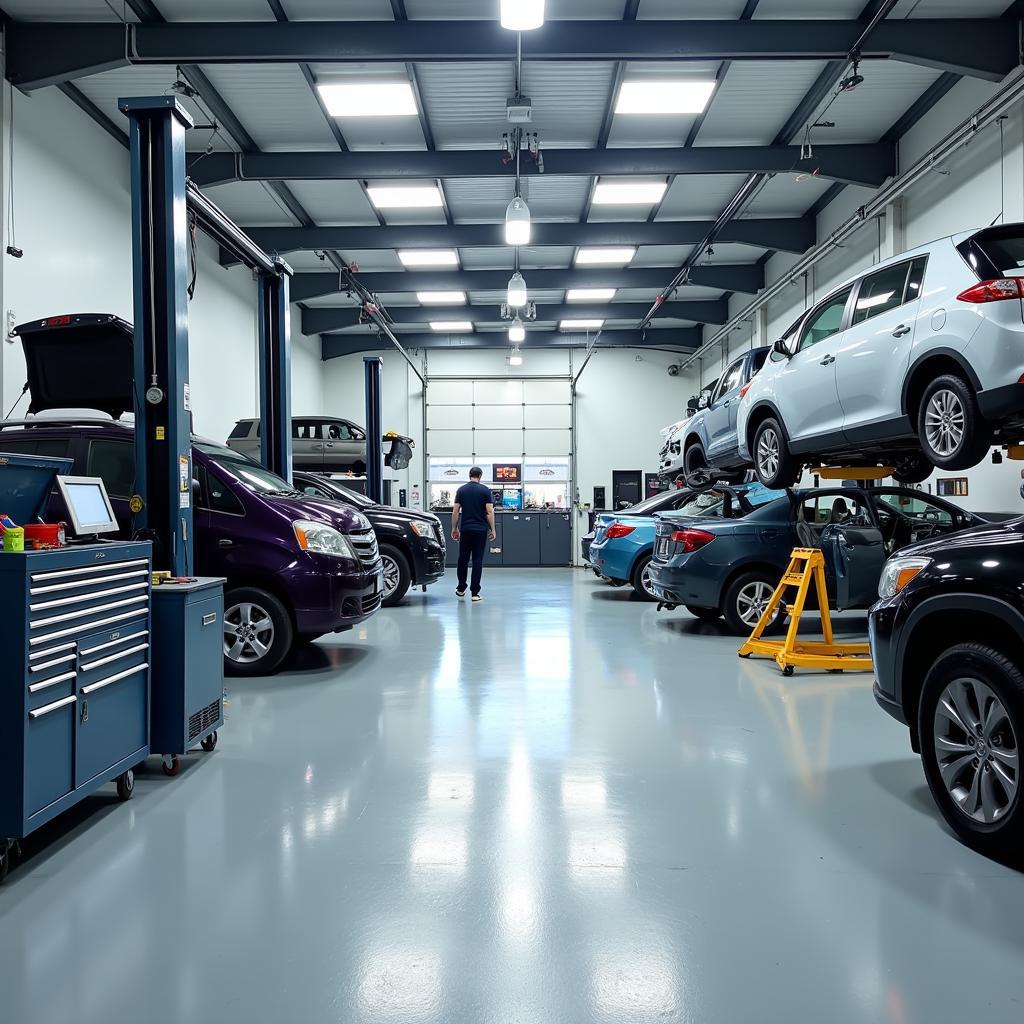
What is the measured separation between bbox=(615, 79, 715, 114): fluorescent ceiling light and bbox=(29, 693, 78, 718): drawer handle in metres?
7.72

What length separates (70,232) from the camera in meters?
7.75

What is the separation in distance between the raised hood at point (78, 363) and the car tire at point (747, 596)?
17.2 feet

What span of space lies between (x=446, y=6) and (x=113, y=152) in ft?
14.7

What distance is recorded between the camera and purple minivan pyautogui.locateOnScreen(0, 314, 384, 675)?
5.20 metres

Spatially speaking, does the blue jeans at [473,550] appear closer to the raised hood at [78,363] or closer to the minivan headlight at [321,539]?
the minivan headlight at [321,539]

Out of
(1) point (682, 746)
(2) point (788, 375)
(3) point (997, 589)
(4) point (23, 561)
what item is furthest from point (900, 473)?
(4) point (23, 561)

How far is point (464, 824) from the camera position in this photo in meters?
2.93

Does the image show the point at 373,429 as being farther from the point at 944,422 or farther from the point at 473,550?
the point at 944,422

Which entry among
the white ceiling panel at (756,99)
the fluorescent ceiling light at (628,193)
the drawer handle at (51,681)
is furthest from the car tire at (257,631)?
the fluorescent ceiling light at (628,193)

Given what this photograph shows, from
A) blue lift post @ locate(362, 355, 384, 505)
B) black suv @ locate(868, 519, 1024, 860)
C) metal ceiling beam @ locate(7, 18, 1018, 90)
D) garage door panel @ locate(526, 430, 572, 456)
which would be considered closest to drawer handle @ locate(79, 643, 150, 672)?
black suv @ locate(868, 519, 1024, 860)

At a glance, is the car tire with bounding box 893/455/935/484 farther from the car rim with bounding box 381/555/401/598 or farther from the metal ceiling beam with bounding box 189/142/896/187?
the car rim with bounding box 381/555/401/598

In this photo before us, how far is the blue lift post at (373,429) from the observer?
38.3ft

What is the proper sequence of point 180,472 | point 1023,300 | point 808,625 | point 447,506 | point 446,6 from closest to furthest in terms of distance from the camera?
point 1023,300, point 180,472, point 446,6, point 808,625, point 447,506

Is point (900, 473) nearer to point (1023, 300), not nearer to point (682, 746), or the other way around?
point (1023, 300)
